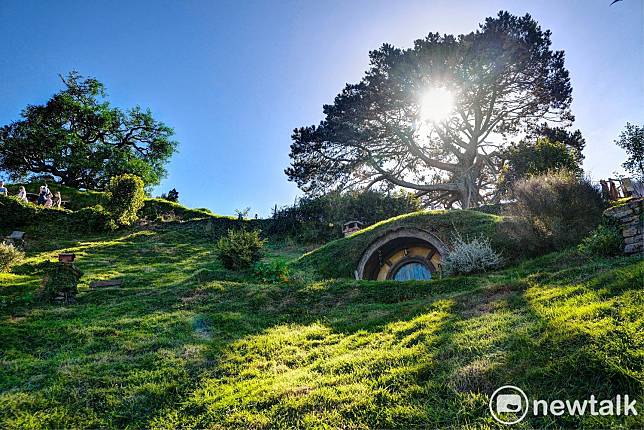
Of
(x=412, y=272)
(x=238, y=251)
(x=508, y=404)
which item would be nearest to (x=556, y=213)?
(x=412, y=272)

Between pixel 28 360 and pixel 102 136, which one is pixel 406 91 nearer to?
pixel 28 360

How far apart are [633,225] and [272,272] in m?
9.91

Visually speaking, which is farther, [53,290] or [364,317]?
[53,290]

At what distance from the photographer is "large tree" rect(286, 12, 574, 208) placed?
24.8m

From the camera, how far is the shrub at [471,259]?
36.3 feet

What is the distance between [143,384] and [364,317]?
4480 millimetres

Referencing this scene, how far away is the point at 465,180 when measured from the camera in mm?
26203

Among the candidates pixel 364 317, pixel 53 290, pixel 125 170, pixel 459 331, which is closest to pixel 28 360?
pixel 53 290

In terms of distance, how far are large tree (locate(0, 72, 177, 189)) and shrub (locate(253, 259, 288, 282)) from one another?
2711 cm

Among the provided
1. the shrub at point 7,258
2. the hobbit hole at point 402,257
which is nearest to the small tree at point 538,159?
the hobbit hole at point 402,257

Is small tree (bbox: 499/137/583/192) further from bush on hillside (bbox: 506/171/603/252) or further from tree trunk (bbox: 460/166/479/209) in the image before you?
bush on hillside (bbox: 506/171/603/252)

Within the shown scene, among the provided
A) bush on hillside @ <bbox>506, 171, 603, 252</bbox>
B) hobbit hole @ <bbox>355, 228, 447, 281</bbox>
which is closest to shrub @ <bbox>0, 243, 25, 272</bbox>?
hobbit hole @ <bbox>355, 228, 447, 281</bbox>

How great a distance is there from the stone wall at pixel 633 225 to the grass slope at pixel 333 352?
0.66 metres

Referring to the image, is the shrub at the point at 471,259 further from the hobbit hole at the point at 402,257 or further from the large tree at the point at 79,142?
the large tree at the point at 79,142
